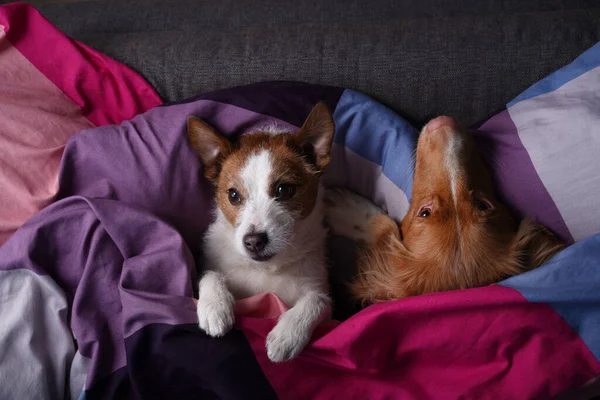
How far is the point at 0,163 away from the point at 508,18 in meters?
1.78

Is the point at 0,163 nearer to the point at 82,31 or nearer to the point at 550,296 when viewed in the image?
the point at 82,31

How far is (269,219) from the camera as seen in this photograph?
140 cm

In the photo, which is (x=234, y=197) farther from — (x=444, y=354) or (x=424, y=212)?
(x=444, y=354)

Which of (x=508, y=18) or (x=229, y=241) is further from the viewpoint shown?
(x=508, y=18)

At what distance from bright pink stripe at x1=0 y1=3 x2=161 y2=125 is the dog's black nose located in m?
0.76

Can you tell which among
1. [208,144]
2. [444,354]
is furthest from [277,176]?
[444,354]

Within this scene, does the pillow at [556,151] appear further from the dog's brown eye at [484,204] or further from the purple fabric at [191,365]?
the purple fabric at [191,365]

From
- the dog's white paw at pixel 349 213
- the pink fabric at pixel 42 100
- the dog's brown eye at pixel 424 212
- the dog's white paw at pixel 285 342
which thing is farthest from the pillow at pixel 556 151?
the pink fabric at pixel 42 100

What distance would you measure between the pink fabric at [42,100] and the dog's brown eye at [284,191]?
681 mm

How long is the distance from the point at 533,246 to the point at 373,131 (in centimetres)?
61

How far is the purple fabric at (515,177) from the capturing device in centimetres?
149

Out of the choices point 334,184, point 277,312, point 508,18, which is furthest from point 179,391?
point 508,18

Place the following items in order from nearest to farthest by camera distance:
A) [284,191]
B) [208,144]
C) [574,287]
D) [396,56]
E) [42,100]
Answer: [574,287] < [284,191] < [208,144] < [42,100] < [396,56]

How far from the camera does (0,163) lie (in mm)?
1542
